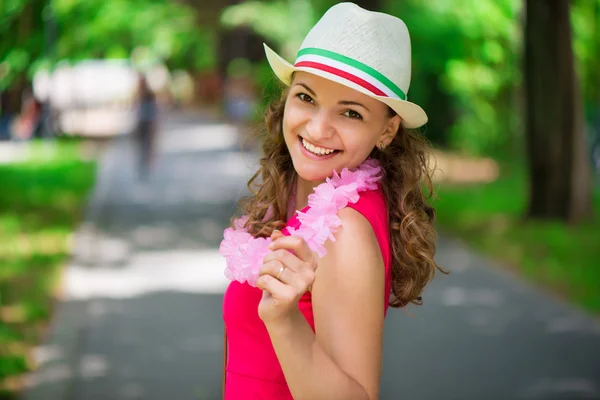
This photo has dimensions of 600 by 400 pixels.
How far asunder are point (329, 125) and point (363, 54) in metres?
0.18

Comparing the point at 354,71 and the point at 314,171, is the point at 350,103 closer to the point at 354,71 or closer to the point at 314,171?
the point at 354,71

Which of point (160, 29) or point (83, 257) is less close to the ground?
point (160, 29)

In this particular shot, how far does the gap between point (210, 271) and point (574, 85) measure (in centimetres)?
581

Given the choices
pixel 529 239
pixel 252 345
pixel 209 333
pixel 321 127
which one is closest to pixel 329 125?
pixel 321 127

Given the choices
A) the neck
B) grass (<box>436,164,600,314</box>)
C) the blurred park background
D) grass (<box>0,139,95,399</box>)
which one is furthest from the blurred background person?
the neck

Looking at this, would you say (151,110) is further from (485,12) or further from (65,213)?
(485,12)

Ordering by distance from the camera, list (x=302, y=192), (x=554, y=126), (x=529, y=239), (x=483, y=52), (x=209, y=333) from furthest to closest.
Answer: (x=483, y=52), (x=554, y=126), (x=529, y=239), (x=209, y=333), (x=302, y=192)

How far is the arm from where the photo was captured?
1807mm

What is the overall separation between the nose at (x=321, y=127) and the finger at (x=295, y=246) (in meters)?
0.36

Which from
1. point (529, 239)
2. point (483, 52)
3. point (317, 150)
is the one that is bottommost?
point (529, 239)

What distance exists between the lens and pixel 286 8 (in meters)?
32.7

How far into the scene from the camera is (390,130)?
2201 mm

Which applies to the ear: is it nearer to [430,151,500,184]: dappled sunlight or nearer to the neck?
the neck

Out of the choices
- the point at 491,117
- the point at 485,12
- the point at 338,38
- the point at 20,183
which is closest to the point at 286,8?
the point at 491,117
